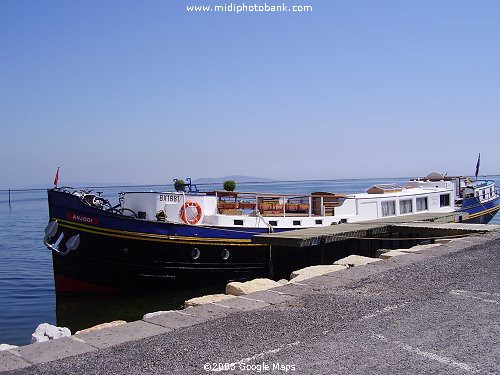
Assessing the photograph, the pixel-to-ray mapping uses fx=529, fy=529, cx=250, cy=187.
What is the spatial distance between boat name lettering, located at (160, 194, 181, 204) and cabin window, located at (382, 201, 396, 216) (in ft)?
30.9

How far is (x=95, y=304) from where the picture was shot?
16266mm

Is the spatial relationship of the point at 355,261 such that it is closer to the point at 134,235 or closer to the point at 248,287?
the point at 248,287

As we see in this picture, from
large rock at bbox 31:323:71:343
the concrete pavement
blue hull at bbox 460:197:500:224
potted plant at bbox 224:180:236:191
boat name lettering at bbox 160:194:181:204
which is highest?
potted plant at bbox 224:180:236:191

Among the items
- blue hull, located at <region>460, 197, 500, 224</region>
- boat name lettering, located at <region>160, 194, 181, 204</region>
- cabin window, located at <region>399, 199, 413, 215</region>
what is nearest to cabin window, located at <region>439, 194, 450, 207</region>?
blue hull, located at <region>460, 197, 500, 224</region>

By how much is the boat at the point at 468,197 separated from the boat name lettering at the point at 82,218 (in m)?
17.3

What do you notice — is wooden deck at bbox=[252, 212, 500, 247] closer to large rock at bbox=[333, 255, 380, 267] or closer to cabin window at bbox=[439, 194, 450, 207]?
large rock at bbox=[333, 255, 380, 267]

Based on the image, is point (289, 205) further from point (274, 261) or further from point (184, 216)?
point (184, 216)

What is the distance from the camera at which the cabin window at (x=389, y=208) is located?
73.2 feet

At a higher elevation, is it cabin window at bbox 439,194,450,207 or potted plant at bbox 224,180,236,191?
potted plant at bbox 224,180,236,191

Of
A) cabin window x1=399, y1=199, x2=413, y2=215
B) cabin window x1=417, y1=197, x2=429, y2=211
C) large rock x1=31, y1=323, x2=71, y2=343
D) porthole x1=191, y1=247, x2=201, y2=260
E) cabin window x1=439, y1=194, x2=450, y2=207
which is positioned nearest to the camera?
large rock x1=31, y1=323, x2=71, y2=343

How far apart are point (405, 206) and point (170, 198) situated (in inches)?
447

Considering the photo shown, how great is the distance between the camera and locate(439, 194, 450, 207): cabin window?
25053 mm

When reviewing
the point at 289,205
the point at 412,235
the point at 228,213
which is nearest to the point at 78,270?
the point at 228,213

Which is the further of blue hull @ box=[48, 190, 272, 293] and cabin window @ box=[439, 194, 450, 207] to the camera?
cabin window @ box=[439, 194, 450, 207]
